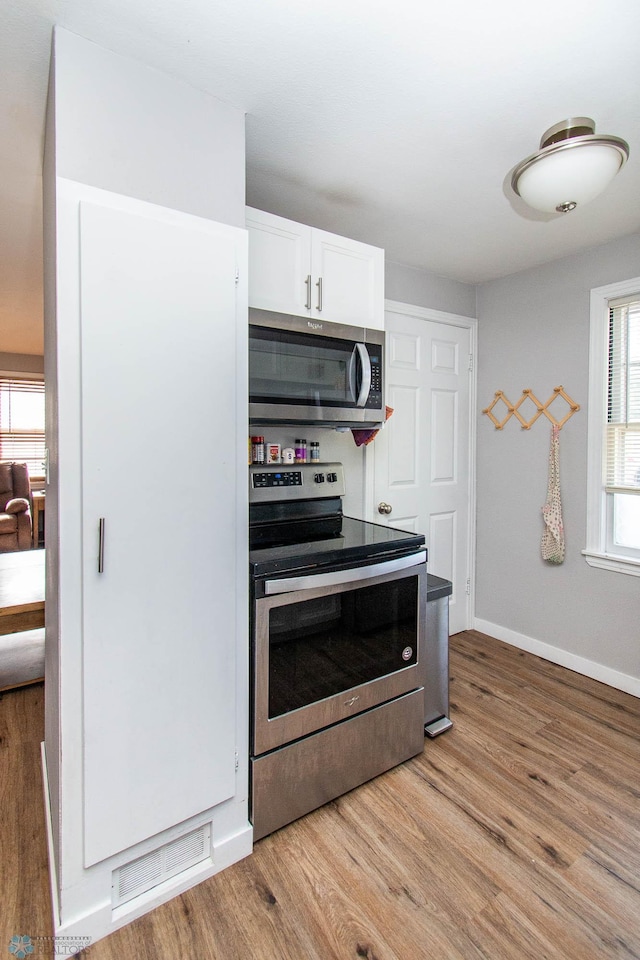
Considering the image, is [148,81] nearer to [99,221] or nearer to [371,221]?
[99,221]

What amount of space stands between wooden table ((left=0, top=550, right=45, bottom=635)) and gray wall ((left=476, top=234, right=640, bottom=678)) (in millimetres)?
2730

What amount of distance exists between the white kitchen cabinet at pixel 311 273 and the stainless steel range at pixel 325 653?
716 millimetres

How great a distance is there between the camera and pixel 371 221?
241 centimetres

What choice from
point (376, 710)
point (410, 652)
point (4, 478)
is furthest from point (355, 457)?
point (4, 478)

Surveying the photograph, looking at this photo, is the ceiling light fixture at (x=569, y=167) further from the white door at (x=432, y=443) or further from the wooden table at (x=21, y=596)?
the wooden table at (x=21, y=596)

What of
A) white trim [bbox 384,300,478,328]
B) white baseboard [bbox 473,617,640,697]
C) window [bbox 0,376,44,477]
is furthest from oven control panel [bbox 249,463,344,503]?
window [bbox 0,376,44,477]

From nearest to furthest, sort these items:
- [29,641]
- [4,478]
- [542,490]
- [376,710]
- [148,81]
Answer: [148,81]
[376,710]
[542,490]
[29,641]
[4,478]

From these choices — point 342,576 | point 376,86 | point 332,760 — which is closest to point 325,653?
point 342,576

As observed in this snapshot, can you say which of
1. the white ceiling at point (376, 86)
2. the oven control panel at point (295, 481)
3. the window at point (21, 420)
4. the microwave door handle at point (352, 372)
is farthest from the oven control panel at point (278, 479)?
the window at point (21, 420)

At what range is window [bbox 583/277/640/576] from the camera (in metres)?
2.62

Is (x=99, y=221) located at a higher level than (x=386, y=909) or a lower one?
higher

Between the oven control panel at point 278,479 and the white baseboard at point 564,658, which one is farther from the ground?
the oven control panel at point 278,479

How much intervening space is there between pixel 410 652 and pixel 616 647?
1438 mm

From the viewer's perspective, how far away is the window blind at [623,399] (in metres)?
2.62
